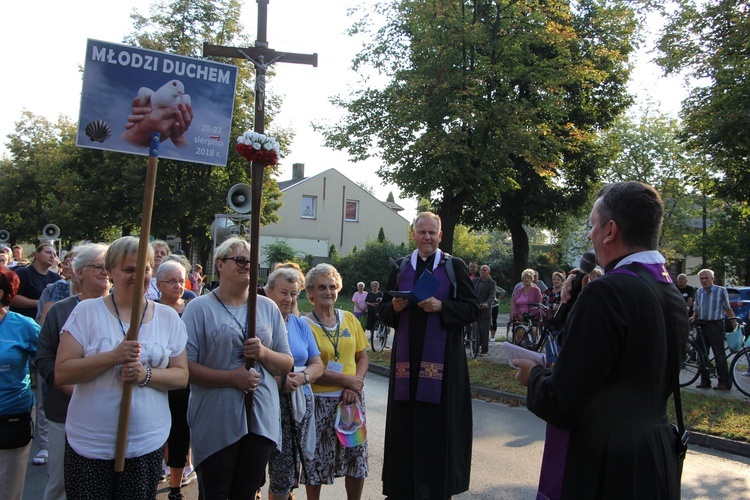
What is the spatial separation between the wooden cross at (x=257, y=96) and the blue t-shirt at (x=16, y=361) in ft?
4.93

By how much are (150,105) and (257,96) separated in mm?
1294

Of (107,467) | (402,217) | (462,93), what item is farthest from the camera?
(402,217)

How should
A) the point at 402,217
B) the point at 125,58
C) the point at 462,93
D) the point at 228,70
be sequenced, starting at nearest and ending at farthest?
the point at 125,58, the point at 228,70, the point at 462,93, the point at 402,217

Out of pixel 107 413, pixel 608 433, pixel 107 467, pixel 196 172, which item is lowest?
pixel 107 467

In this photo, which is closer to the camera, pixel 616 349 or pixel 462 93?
pixel 616 349

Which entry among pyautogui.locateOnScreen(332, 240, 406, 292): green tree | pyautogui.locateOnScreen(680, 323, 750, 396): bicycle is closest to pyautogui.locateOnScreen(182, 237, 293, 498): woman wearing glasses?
pyautogui.locateOnScreen(680, 323, 750, 396): bicycle

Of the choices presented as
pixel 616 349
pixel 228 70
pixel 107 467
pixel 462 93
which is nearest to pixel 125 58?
pixel 228 70

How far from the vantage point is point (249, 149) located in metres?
3.69

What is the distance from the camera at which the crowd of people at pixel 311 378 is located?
2291 mm

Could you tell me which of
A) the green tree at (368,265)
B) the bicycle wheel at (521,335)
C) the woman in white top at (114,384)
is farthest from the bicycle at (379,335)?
the green tree at (368,265)

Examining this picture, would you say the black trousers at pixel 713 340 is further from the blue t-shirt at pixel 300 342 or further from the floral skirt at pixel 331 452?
the blue t-shirt at pixel 300 342

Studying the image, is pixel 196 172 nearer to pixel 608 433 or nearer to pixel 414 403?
pixel 414 403

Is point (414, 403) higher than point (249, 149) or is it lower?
lower

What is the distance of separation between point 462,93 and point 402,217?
41307mm
